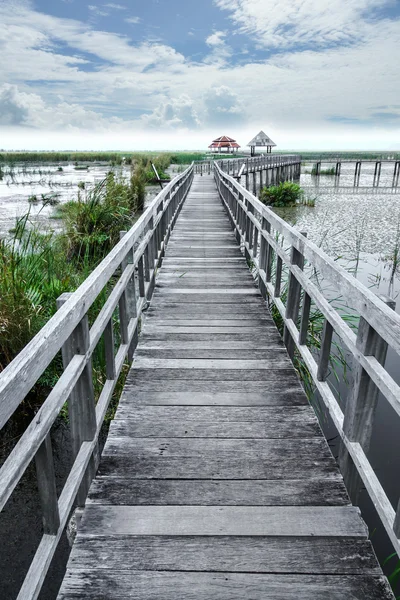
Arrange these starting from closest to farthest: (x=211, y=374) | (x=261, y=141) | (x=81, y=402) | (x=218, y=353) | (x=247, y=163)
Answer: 1. (x=81, y=402)
2. (x=211, y=374)
3. (x=218, y=353)
4. (x=247, y=163)
5. (x=261, y=141)

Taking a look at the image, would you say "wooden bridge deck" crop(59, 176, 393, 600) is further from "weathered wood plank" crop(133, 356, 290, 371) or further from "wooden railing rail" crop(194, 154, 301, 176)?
"wooden railing rail" crop(194, 154, 301, 176)

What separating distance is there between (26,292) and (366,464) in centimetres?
347

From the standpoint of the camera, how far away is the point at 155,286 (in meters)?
6.11

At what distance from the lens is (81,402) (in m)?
2.26

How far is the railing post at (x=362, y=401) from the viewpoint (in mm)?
2031

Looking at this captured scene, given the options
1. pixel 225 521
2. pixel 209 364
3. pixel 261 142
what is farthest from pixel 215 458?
pixel 261 142

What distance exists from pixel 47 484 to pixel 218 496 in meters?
0.96

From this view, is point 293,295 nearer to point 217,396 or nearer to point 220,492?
point 217,396

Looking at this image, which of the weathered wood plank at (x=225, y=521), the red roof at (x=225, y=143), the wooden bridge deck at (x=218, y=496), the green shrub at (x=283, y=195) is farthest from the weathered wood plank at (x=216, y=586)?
the red roof at (x=225, y=143)

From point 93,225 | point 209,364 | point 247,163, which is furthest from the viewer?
point 247,163

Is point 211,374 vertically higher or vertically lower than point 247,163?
lower

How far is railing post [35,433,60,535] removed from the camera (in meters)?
1.63

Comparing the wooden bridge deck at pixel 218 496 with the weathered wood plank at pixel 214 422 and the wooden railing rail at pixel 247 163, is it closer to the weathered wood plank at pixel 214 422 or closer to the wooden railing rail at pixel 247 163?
the weathered wood plank at pixel 214 422

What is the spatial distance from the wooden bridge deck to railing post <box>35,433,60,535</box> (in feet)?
0.99
